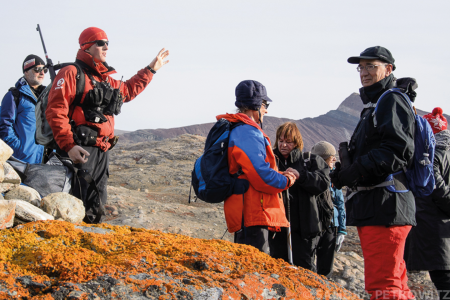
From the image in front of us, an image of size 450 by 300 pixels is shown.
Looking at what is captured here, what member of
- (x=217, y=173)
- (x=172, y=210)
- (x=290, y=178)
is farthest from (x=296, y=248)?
(x=172, y=210)

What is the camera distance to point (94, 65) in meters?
3.90

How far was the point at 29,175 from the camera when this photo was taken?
3.52 meters

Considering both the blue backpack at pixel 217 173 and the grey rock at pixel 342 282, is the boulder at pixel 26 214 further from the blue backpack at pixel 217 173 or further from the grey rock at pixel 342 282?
the grey rock at pixel 342 282

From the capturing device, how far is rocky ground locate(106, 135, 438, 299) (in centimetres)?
558

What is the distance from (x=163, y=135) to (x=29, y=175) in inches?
1036

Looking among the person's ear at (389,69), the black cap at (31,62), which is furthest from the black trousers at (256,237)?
the black cap at (31,62)

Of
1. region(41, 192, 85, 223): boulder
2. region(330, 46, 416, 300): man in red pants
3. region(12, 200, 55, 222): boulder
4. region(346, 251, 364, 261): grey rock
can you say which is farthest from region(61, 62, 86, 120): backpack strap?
region(346, 251, 364, 261): grey rock

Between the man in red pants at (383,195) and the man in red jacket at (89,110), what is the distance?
2286mm

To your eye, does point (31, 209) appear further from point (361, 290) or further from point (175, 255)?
point (361, 290)

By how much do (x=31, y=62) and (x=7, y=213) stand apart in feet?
12.7

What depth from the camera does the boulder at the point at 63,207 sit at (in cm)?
301

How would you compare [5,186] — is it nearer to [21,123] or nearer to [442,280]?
[21,123]

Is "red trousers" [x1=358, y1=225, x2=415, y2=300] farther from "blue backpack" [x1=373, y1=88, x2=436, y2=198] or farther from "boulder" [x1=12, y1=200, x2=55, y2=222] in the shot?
"boulder" [x1=12, y1=200, x2=55, y2=222]

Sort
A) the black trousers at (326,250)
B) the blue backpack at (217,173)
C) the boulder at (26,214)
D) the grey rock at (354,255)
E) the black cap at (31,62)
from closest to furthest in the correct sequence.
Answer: the boulder at (26,214), the blue backpack at (217,173), the black trousers at (326,250), the black cap at (31,62), the grey rock at (354,255)
